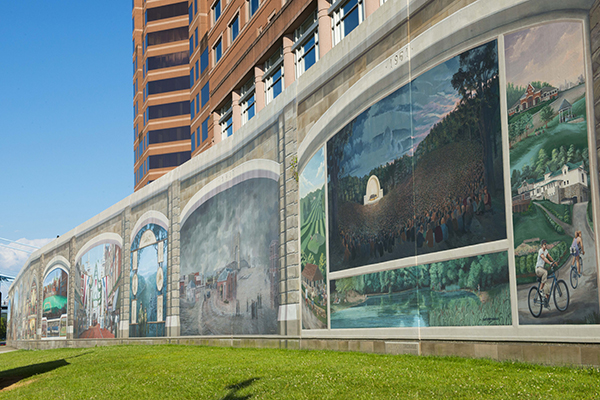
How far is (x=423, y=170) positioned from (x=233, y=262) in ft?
38.6

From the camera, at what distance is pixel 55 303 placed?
48.4m

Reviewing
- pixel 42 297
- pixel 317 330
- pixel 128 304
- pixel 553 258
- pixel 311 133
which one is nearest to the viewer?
pixel 553 258

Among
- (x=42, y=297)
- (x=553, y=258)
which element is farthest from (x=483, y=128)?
(x=42, y=297)

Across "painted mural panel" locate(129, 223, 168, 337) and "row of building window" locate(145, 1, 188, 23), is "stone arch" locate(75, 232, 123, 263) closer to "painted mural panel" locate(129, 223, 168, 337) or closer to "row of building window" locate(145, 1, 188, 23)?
"painted mural panel" locate(129, 223, 168, 337)

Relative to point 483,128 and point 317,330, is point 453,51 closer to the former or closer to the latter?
point 483,128

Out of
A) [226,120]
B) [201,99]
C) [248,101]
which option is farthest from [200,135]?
[248,101]

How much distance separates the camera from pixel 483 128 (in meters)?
11.5

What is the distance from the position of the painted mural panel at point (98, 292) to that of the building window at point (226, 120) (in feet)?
31.5

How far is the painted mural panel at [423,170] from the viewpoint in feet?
37.4

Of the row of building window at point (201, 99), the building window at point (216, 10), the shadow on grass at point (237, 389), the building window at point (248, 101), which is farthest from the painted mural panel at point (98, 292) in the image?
the shadow on grass at point (237, 389)

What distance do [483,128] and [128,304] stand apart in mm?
27627

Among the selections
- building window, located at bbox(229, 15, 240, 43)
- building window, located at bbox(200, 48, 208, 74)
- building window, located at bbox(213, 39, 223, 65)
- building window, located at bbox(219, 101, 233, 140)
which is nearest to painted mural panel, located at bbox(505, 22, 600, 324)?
building window, located at bbox(229, 15, 240, 43)

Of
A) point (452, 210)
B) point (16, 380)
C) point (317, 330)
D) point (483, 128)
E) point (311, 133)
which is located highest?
point (311, 133)

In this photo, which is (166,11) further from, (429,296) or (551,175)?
(551,175)
